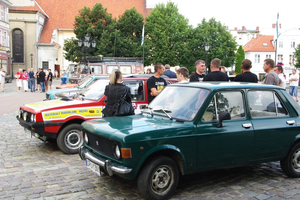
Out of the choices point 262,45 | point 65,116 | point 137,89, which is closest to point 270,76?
point 137,89

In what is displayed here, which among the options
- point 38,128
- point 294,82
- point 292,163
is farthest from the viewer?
point 294,82

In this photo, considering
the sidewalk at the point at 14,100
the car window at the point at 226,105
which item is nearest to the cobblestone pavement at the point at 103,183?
the car window at the point at 226,105

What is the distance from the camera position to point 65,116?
6.86 meters

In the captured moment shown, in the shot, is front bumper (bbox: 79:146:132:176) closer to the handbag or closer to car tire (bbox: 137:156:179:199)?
car tire (bbox: 137:156:179:199)

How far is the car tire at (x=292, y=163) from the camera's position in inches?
211

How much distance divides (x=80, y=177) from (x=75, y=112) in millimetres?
1955

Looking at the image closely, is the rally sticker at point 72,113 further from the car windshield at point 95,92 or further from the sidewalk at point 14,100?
the sidewalk at point 14,100

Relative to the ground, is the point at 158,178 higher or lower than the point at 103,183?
higher

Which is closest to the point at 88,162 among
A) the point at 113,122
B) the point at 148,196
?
the point at 113,122

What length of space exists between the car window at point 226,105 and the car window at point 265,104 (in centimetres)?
21

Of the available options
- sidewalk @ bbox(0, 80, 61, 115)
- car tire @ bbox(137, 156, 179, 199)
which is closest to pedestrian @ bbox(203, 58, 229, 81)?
car tire @ bbox(137, 156, 179, 199)

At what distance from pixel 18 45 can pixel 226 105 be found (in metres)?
56.8

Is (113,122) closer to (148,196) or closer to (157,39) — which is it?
(148,196)

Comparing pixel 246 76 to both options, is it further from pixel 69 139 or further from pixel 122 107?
pixel 69 139
